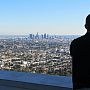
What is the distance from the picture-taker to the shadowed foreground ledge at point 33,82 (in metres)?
4.09

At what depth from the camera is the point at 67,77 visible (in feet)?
14.5

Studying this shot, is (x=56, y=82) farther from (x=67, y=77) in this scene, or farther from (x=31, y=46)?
(x=31, y=46)

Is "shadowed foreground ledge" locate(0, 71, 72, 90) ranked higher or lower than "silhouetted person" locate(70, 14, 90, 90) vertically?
lower

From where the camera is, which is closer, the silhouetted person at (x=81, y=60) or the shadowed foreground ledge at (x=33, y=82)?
the silhouetted person at (x=81, y=60)

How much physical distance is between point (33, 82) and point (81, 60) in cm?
143

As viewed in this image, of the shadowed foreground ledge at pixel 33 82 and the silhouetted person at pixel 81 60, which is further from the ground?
the silhouetted person at pixel 81 60

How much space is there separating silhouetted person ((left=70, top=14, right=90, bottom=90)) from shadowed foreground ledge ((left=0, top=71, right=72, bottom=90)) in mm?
983

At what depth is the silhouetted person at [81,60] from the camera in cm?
291

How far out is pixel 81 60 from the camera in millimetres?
2955

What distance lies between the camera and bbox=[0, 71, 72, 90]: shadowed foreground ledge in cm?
409

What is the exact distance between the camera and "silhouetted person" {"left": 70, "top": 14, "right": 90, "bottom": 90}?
9.56 feet

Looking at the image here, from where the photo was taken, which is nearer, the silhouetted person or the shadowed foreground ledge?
the silhouetted person

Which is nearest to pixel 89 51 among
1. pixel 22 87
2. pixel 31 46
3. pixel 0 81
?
pixel 22 87

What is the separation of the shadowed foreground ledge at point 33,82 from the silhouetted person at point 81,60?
0.98 m
